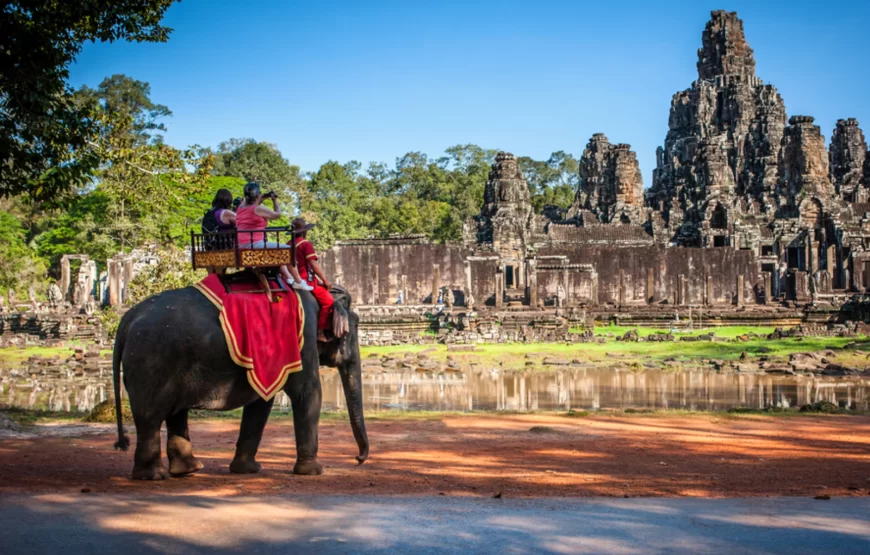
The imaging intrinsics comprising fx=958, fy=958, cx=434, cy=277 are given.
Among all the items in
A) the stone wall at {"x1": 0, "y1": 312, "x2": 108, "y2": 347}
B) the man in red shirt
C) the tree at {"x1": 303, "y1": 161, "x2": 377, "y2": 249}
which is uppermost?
the tree at {"x1": 303, "y1": 161, "x2": 377, "y2": 249}

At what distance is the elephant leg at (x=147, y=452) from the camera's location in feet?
26.9

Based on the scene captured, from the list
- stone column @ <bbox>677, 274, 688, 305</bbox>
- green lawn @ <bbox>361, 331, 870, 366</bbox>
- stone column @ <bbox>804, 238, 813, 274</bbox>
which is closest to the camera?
green lawn @ <bbox>361, 331, 870, 366</bbox>

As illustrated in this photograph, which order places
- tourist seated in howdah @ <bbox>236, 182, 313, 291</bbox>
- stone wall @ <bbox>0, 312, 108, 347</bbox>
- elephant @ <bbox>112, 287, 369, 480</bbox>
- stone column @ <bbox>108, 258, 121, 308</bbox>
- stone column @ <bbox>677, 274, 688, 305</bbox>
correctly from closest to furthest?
1. elephant @ <bbox>112, 287, 369, 480</bbox>
2. tourist seated in howdah @ <bbox>236, 182, 313, 291</bbox>
3. stone wall @ <bbox>0, 312, 108, 347</bbox>
4. stone column @ <bbox>108, 258, 121, 308</bbox>
5. stone column @ <bbox>677, 274, 688, 305</bbox>

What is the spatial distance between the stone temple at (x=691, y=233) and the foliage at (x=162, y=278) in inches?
942

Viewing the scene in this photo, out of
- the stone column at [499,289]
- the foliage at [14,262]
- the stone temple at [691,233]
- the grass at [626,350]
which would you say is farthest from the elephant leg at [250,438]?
the foliage at [14,262]

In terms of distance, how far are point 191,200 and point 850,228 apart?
38.9 metres

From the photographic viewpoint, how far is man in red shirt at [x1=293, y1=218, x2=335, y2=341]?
28.9 feet

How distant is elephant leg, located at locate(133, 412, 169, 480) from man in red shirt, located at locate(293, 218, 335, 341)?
5.62 ft

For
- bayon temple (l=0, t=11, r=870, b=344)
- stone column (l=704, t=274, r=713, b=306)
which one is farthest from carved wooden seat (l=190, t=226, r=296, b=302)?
stone column (l=704, t=274, r=713, b=306)

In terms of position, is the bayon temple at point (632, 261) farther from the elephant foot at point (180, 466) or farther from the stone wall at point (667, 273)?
the elephant foot at point (180, 466)

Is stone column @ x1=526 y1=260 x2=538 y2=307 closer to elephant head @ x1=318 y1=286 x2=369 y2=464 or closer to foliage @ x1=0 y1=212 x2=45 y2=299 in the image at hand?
foliage @ x1=0 y1=212 x2=45 y2=299

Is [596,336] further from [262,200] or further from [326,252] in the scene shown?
[262,200]

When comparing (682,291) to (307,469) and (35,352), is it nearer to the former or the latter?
(35,352)

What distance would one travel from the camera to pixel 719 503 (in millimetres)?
7309
